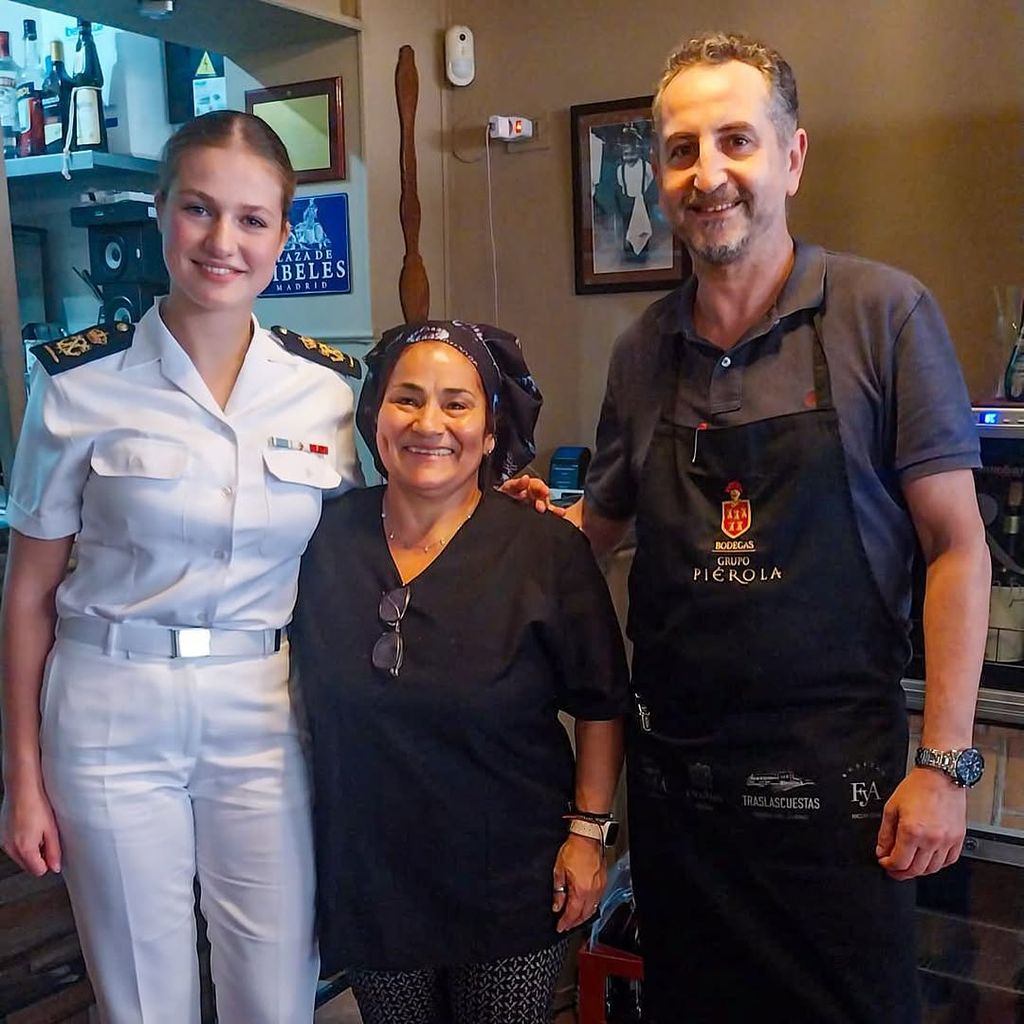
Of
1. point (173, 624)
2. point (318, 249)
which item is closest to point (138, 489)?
point (173, 624)

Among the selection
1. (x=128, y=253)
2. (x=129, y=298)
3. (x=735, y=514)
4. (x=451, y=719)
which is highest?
(x=128, y=253)

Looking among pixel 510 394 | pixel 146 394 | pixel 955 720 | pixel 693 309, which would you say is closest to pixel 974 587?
pixel 955 720

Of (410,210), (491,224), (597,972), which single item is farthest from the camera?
(491,224)

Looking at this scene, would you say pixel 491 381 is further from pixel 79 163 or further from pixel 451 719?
pixel 79 163

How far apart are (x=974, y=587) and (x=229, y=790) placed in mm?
896

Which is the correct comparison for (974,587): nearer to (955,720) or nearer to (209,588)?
(955,720)

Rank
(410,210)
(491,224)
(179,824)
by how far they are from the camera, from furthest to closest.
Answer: (491,224)
(410,210)
(179,824)

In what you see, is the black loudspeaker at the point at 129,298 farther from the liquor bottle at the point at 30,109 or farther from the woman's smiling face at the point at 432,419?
the woman's smiling face at the point at 432,419

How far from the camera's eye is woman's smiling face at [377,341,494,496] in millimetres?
1340

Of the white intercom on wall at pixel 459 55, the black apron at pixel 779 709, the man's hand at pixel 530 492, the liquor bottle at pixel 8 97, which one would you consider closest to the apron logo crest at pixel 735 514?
the black apron at pixel 779 709

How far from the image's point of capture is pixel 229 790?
1.32m

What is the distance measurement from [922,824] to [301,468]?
2.76 ft

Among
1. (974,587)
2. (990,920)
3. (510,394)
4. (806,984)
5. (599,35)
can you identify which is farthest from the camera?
(599,35)

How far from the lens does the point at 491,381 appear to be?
1.41m
